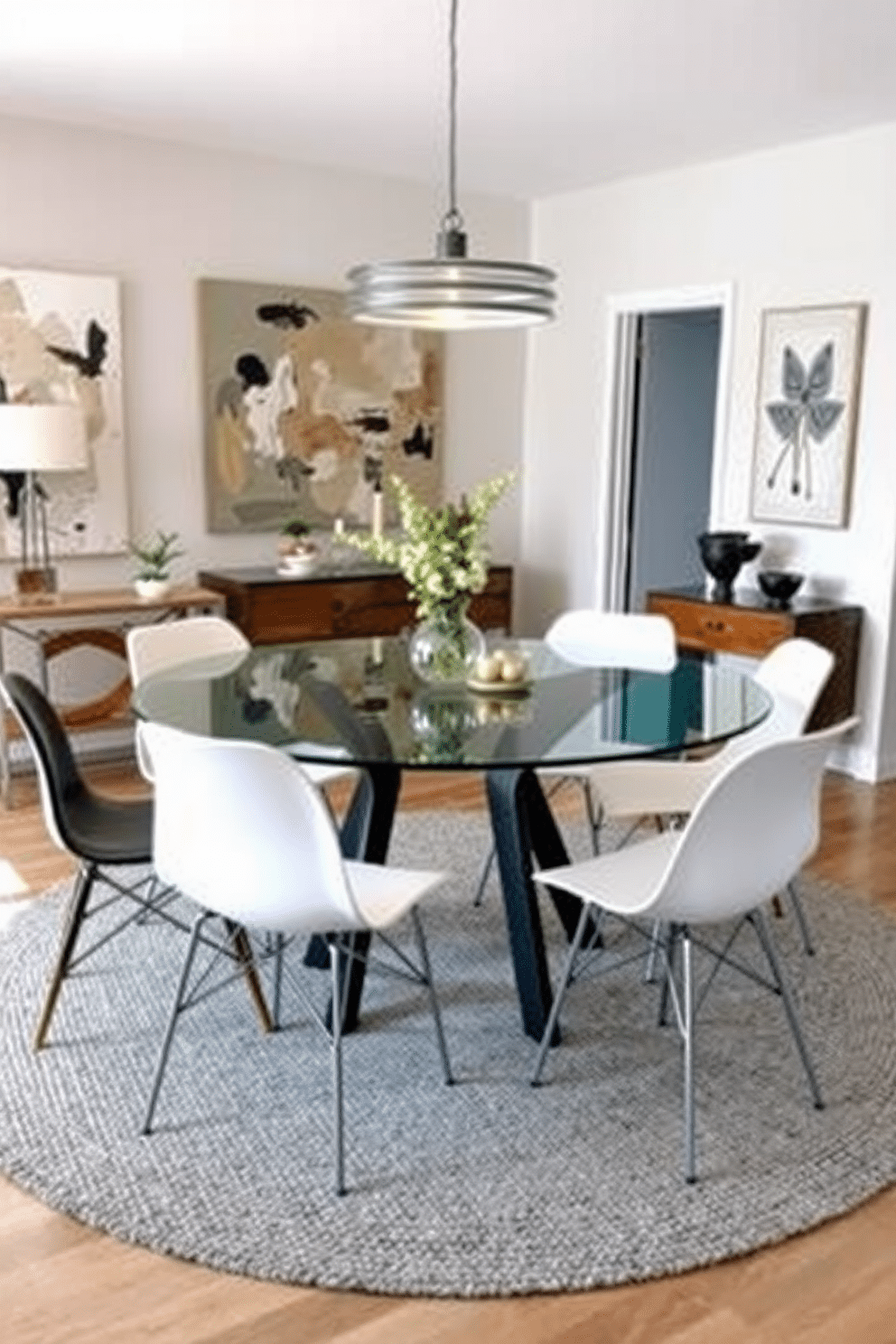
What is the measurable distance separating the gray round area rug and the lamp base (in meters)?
1.79

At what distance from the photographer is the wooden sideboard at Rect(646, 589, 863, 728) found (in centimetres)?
455

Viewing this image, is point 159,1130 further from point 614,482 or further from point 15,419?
point 614,482

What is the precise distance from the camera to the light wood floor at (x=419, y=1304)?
6.03 feet

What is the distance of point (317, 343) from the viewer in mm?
5297

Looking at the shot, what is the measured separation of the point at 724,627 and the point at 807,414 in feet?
3.06

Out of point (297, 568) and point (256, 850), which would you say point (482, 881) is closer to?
point (256, 850)

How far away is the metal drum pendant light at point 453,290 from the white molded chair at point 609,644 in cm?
109

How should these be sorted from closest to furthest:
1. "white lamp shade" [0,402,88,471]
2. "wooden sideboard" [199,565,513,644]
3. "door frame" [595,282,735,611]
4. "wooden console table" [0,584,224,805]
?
"white lamp shade" [0,402,88,471]
"wooden console table" [0,584,224,805]
"wooden sideboard" [199,565,513,644]
"door frame" [595,282,735,611]

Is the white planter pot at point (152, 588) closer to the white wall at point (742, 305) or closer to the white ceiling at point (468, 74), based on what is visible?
the white ceiling at point (468, 74)

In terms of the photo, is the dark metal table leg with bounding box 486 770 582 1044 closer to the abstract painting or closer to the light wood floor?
the light wood floor

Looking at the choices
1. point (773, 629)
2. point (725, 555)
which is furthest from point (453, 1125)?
point (725, 555)

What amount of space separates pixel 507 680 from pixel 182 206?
9.93 ft

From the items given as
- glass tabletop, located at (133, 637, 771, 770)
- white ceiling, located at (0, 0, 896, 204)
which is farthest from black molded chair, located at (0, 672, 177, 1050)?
white ceiling, located at (0, 0, 896, 204)

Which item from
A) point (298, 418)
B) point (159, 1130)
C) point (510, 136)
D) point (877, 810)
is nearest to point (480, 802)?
point (877, 810)
